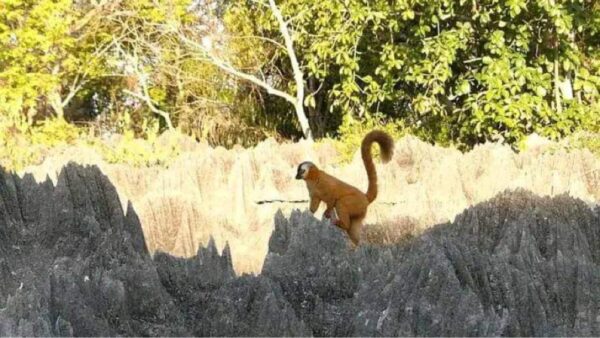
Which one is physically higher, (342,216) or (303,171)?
(303,171)

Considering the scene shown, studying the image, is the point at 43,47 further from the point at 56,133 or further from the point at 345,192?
the point at 345,192

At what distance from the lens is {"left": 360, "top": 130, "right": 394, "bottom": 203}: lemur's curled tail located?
6.97 meters

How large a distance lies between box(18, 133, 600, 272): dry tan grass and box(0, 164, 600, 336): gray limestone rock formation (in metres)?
1.07

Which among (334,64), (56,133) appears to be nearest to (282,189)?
(334,64)

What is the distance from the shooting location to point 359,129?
15398mm

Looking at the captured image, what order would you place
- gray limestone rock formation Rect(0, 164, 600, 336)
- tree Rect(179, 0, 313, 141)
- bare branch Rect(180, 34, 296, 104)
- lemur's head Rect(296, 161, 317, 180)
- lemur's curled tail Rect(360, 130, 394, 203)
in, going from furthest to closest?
1. bare branch Rect(180, 34, 296, 104)
2. tree Rect(179, 0, 313, 141)
3. lemur's head Rect(296, 161, 317, 180)
4. lemur's curled tail Rect(360, 130, 394, 203)
5. gray limestone rock formation Rect(0, 164, 600, 336)

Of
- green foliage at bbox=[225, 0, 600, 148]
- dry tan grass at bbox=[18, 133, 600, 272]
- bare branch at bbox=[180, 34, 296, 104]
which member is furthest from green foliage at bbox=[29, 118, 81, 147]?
dry tan grass at bbox=[18, 133, 600, 272]

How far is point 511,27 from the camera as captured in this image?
14.1 meters

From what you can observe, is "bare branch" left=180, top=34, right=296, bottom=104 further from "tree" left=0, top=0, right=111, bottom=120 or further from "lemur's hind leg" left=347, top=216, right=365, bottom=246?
"lemur's hind leg" left=347, top=216, right=365, bottom=246

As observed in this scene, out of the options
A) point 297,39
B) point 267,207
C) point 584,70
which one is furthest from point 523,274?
point 297,39

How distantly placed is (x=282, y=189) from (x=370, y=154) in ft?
2.92

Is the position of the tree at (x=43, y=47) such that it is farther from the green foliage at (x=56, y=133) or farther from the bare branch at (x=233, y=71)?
the bare branch at (x=233, y=71)

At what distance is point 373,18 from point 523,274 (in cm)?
1166

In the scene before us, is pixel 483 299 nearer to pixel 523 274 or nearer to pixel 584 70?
pixel 523 274
